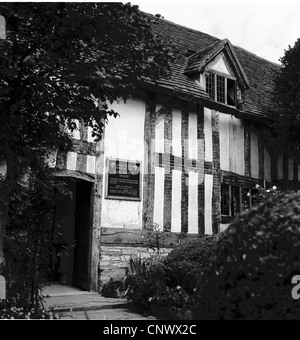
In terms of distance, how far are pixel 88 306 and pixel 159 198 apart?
3.37 metres

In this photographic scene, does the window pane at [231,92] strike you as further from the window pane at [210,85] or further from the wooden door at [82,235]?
the wooden door at [82,235]

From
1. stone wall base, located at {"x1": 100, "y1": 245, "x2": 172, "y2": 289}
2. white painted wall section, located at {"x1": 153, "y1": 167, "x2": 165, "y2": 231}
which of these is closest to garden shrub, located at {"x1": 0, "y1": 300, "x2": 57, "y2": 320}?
stone wall base, located at {"x1": 100, "y1": 245, "x2": 172, "y2": 289}

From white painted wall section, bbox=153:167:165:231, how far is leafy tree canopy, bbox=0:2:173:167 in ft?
16.2

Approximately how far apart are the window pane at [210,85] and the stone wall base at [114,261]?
4946 millimetres

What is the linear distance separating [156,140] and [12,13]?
6111mm

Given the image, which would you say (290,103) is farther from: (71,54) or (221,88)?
(71,54)

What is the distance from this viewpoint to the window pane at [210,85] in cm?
1197

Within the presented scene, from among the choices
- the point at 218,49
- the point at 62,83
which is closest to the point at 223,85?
the point at 218,49

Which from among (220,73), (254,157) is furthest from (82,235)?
(220,73)

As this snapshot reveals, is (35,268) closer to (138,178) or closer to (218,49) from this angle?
(138,178)

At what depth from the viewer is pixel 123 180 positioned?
9773mm

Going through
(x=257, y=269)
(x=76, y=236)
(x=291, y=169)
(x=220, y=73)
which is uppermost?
(x=220, y=73)

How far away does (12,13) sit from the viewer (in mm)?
4637

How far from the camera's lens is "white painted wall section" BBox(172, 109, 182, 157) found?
423 inches
